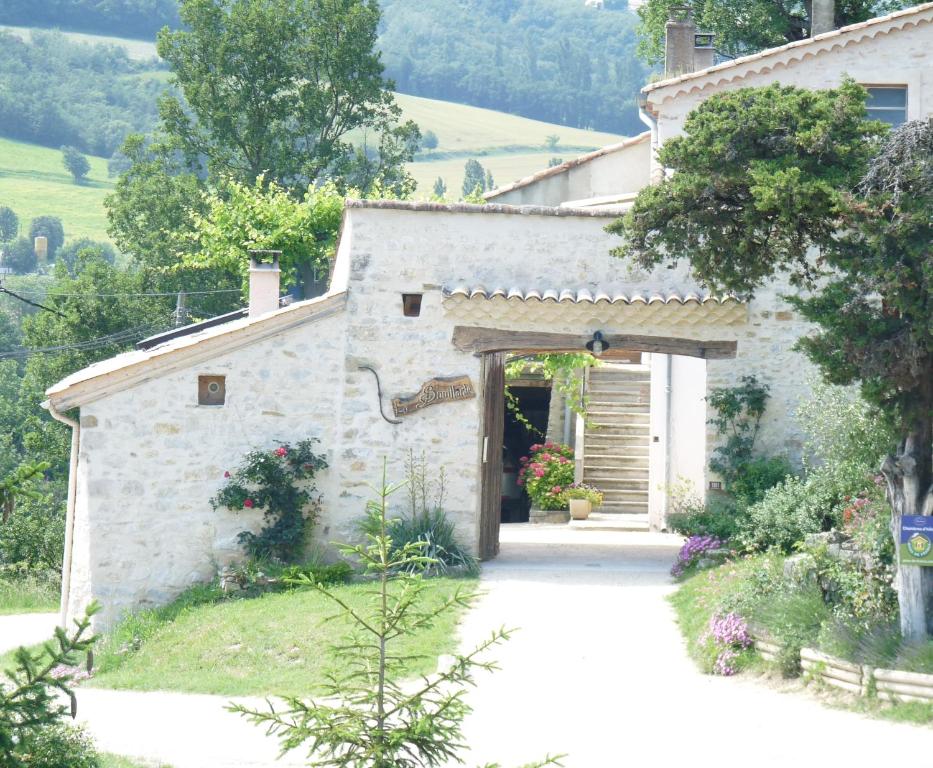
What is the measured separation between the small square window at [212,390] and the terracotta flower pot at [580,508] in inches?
355

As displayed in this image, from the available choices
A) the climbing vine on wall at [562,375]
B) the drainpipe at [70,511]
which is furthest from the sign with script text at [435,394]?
the climbing vine on wall at [562,375]

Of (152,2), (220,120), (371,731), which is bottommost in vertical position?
(371,731)

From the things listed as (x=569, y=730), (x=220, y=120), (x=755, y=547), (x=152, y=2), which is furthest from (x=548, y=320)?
(x=152, y=2)

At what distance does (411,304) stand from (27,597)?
399 inches

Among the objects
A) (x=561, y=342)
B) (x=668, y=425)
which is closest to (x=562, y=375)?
(x=668, y=425)

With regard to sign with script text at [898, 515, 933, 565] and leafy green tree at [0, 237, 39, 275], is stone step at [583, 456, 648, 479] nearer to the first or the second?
sign with script text at [898, 515, 933, 565]

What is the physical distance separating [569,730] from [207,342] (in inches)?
285

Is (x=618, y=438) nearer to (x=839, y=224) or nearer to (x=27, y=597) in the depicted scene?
(x=27, y=597)

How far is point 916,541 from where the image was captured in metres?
11.4

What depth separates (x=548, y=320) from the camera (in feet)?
55.5

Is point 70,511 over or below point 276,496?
below

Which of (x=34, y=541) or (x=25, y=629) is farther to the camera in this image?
(x=34, y=541)

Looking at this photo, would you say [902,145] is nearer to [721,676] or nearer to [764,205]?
[764,205]

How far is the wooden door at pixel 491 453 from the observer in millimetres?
17125
